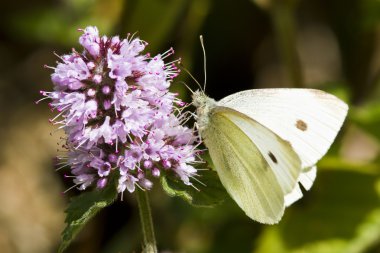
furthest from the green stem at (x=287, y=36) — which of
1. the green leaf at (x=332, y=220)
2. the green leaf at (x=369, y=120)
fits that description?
the green leaf at (x=332, y=220)

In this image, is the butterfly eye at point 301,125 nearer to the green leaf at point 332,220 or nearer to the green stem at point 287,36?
the green leaf at point 332,220

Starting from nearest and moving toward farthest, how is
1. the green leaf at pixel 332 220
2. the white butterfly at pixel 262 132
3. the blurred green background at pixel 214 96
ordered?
the white butterfly at pixel 262 132
the green leaf at pixel 332 220
the blurred green background at pixel 214 96

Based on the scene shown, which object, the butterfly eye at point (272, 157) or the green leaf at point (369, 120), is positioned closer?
the butterfly eye at point (272, 157)

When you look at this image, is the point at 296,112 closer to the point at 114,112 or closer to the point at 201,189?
the point at 201,189

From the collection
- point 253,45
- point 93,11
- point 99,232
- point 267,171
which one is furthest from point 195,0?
point 267,171

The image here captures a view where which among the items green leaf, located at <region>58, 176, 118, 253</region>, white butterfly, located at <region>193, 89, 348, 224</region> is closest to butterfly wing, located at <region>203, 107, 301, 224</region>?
white butterfly, located at <region>193, 89, 348, 224</region>

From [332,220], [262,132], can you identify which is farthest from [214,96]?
[262,132]
